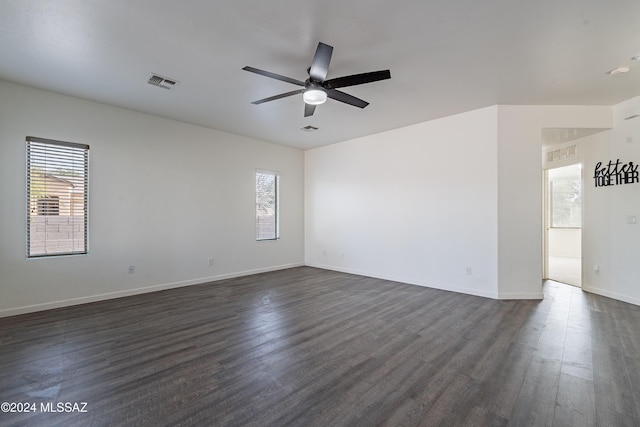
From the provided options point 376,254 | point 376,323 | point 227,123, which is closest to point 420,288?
point 376,254

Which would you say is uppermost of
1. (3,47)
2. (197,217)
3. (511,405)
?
(3,47)

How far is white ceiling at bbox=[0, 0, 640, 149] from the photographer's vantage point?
2.34m

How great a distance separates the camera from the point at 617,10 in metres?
2.31

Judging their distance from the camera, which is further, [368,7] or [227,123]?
[227,123]

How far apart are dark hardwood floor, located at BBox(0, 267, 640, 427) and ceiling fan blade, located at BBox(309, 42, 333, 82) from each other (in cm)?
265

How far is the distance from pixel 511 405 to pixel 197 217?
5.19m

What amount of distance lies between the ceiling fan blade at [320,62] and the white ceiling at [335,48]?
12.1 inches

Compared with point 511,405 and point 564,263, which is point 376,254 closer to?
point 511,405

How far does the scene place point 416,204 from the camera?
17.5 feet

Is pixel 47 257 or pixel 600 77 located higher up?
pixel 600 77

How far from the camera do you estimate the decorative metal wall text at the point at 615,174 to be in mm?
4184

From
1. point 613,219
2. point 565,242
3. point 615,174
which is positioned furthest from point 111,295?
point 565,242

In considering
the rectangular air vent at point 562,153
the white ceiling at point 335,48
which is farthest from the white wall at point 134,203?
the rectangular air vent at point 562,153

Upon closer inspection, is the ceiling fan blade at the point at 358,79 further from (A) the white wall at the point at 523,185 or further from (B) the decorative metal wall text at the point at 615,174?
(B) the decorative metal wall text at the point at 615,174
